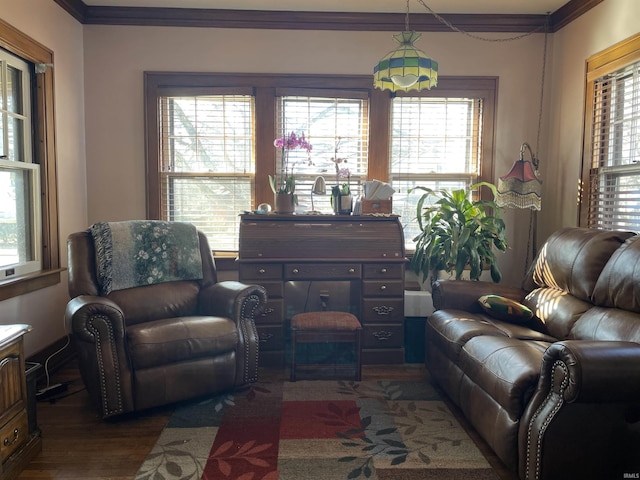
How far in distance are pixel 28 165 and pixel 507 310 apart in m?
3.11

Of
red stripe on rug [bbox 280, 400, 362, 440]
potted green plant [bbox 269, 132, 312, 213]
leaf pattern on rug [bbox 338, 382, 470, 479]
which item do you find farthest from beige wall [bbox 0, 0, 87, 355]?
leaf pattern on rug [bbox 338, 382, 470, 479]

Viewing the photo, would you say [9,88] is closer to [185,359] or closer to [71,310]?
[71,310]

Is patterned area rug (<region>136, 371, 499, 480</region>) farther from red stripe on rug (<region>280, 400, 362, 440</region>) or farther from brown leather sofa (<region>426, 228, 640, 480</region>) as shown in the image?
brown leather sofa (<region>426, 228, 640, 480</region>)

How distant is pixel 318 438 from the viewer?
2.36 m

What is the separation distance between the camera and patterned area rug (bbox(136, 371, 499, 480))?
2084mm

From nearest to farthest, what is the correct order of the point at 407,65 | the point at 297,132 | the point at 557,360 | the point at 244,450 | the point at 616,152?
1. the point at 557,360
2. the point at 244,450
3. the point at 407,65
4. the point at 616,152
5. the point at 297,132

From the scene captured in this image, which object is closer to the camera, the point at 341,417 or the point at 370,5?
the point at 341,417

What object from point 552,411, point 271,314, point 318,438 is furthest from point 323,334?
point 552,411

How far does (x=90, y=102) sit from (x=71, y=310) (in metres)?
2.03

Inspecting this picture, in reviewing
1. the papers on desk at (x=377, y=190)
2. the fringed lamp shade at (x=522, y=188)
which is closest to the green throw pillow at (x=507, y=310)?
the fringed lamp shade at (x=522, y=188)

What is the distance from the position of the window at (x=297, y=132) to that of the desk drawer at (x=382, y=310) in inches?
30.0

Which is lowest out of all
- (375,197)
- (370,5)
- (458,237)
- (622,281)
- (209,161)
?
(622,281)

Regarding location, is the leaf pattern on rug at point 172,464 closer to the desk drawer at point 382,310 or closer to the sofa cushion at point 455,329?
the sofa cushion at point 455,329

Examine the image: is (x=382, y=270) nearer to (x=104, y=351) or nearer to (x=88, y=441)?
(x=104, y=351)
